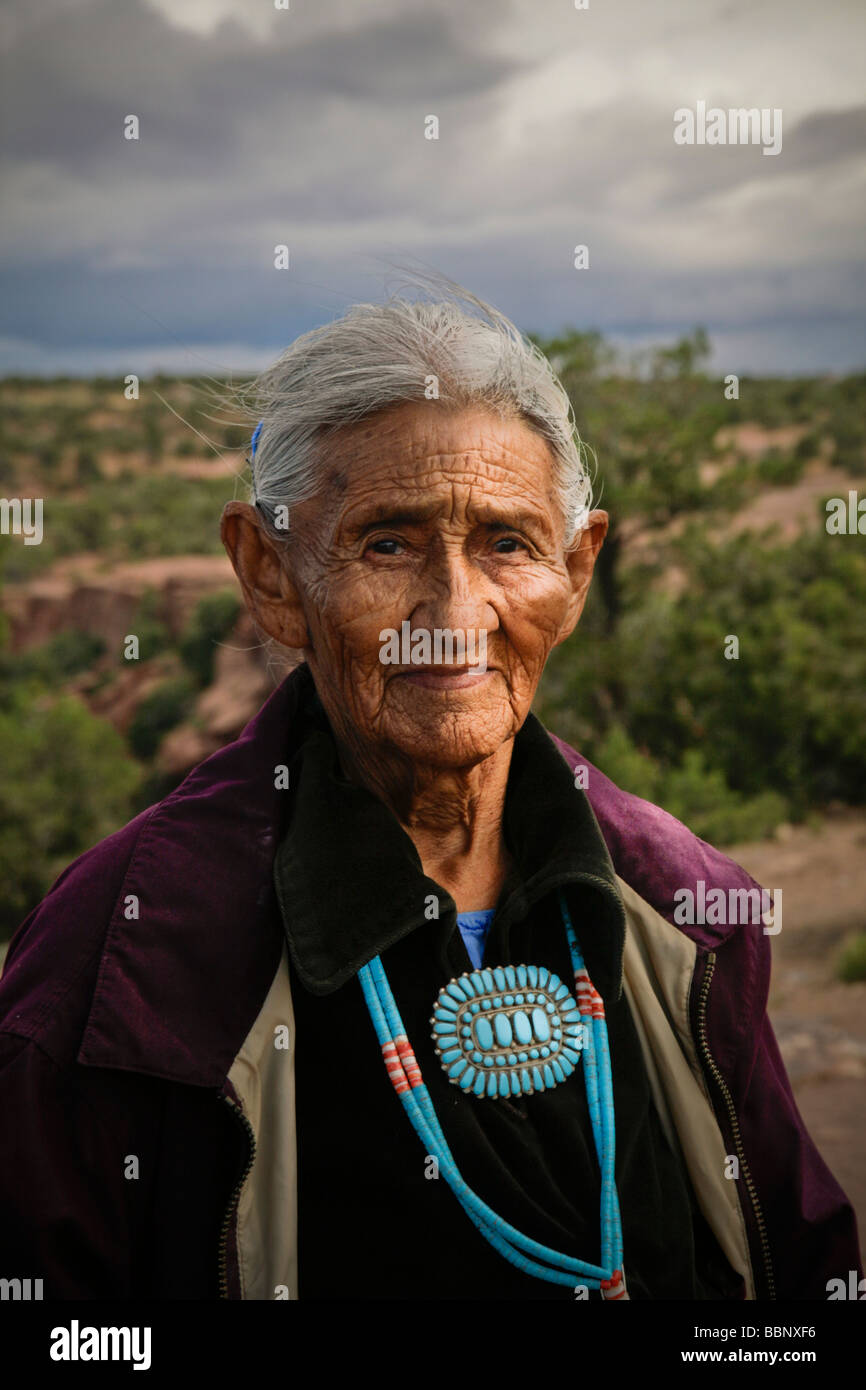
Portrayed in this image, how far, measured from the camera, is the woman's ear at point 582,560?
1.90m

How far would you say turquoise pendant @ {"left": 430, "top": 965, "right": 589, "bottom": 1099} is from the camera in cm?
165

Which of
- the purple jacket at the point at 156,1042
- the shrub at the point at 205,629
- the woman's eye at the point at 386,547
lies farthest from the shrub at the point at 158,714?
the woman's eye at the point at 386,547

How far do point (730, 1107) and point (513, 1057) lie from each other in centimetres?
36

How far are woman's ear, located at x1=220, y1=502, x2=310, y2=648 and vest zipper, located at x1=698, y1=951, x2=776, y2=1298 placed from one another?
0.80 m

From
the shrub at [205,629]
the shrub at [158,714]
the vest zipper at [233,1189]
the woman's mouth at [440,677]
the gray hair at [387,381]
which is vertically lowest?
the vest zipper at [233,1189]

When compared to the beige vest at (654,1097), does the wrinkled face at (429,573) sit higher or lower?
higher

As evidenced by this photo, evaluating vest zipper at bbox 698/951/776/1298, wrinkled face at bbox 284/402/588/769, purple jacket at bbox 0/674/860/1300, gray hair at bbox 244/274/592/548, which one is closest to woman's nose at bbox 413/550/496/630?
wrinkled face at bbox 284/402/588/769

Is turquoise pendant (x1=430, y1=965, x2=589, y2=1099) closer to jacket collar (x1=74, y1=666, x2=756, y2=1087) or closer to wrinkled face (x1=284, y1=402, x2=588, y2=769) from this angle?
jacket collar (x1=74, y1=666, x2=756, y2=1087)

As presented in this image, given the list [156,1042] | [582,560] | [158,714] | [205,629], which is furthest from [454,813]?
[158,714]

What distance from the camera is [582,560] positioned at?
1925mm

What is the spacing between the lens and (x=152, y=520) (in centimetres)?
3144

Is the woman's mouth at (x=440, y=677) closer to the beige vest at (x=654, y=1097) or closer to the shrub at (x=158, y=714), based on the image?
the beige vest at (x=654, y=1097)

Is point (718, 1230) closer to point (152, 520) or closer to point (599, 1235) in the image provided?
point (599, 1235)
